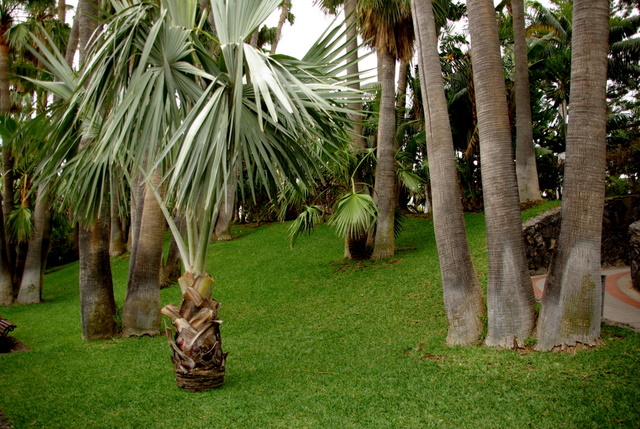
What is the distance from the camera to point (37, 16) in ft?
59.3

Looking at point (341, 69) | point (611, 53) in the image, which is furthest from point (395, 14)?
point (611, 53)

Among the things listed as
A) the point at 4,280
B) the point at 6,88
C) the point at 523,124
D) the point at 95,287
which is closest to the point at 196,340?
the point at 95,287

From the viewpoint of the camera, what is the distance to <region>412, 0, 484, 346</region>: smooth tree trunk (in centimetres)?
686

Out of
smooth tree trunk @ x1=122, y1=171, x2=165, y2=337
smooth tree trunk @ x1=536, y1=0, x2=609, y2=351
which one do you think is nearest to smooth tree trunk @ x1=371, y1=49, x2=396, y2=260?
smooth tree trunk @ x1=122, y1=171, x2=165, y2=337

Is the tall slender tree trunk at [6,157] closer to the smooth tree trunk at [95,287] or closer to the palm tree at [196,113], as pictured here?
the smooth tree trunk at [95,287]

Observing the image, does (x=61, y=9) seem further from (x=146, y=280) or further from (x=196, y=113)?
(x=196, y=113)

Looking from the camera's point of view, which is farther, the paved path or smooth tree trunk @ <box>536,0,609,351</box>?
the paved path

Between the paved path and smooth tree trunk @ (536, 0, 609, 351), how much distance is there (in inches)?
54.2

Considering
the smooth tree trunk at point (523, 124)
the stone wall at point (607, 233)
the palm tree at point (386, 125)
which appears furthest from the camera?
the smooth tree trunk at point (523, 124)

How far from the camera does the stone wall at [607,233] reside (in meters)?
11.6

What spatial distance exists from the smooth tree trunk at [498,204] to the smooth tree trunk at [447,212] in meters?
0.42

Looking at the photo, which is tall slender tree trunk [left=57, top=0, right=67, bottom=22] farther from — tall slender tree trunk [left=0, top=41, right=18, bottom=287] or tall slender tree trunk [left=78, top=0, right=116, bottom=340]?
tall slender tree trunk [left=78, top=0, right=116, bottom=340]

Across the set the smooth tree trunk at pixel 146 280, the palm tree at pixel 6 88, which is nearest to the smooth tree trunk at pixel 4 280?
the palm tree at pixel 6 88

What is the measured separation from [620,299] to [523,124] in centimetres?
832
